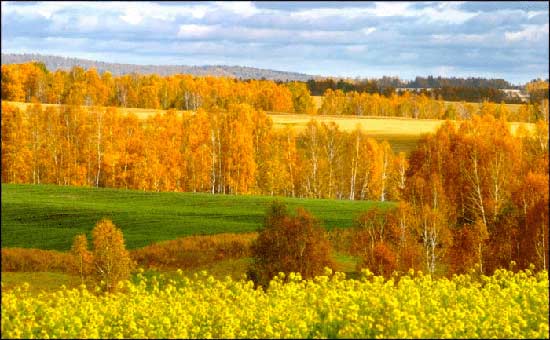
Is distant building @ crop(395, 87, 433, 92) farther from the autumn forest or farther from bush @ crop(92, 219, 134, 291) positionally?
bush @ crop(92, 219, 134, 291)

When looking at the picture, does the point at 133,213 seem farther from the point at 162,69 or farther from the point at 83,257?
the point at 162,69

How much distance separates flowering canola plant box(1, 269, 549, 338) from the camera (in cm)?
1112

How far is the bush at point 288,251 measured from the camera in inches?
1226

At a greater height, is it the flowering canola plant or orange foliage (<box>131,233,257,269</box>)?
the flowering canola plant

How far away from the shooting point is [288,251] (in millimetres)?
31500

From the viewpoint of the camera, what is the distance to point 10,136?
84312 millimetres

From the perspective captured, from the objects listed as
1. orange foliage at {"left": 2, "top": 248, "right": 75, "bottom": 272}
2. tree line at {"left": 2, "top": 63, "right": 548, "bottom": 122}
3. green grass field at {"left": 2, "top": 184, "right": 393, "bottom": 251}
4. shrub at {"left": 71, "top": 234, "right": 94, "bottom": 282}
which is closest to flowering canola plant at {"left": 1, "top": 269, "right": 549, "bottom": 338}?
shrub at {"left": 71, "top": 234, "right": 94, "bottom": 282}

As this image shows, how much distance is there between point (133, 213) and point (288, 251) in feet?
117

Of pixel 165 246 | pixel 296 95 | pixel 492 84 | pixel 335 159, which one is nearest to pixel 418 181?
pixel 165 246

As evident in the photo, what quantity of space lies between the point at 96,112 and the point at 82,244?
60.8 meters

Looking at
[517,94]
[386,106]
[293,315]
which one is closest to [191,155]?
[293,315]

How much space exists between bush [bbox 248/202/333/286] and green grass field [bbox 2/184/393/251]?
860 inches

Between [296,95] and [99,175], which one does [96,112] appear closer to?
[99,175]

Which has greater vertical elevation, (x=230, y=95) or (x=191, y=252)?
(x=230, y=95)
